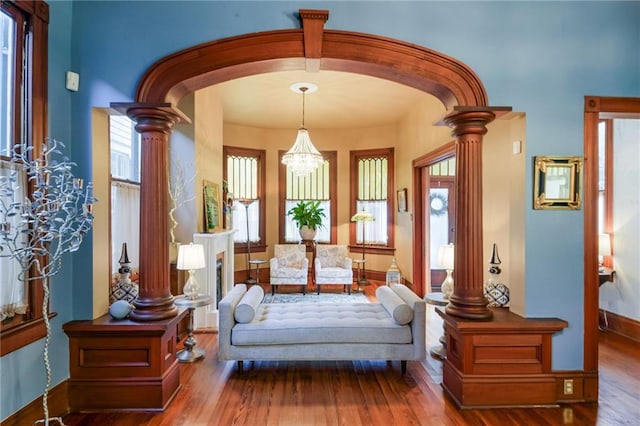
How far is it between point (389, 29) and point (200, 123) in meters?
2.83

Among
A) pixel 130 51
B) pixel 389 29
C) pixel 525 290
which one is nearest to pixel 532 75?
pixel 389 29

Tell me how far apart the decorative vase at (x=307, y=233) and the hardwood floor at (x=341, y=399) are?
13.1 feet

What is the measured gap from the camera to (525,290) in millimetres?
2896

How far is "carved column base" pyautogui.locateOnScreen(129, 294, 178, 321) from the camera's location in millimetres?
2752

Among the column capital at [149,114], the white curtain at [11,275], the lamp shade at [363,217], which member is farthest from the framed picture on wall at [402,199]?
the white curtain at [11,275]

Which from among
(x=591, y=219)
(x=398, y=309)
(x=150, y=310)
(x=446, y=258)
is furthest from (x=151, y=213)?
(x=591, y=219)

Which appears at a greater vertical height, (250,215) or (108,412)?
(250,215)

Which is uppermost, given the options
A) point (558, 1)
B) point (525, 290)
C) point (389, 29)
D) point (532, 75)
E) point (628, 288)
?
point (558, 1)

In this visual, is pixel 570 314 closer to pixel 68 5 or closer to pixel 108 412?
pixel 108 412

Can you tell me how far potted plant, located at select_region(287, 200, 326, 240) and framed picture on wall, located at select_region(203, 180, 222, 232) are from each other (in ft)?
7.23

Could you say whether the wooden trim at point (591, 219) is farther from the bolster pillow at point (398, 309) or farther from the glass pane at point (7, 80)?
the glass pane at point (7, 80)

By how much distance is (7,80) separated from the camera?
2.32 m

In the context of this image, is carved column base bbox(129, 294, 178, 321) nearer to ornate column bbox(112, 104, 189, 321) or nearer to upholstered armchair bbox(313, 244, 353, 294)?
ornate column bbox(112, 104, 189, 321)

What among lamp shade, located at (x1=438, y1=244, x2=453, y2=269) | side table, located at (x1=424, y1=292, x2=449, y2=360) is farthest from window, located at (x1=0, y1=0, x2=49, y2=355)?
lamp shade, located at (x1=438, y1=244, x2=453, y2=269)
